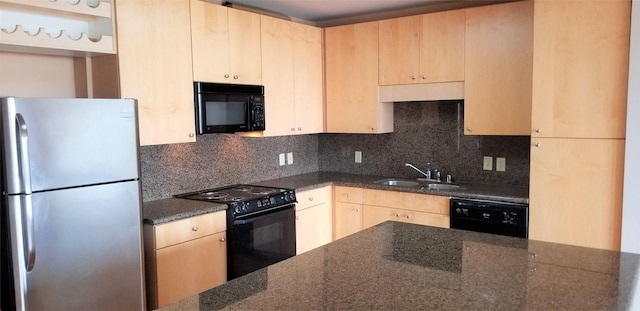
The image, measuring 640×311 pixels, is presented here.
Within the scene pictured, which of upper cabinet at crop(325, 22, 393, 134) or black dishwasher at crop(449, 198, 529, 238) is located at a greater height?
upper cabinet at crop(325, 22, 393, 134)

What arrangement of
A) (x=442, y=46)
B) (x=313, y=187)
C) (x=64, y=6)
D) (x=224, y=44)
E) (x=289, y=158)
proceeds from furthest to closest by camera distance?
(x=289, y=158), (x=313, y=187), (x=442, y=46), (x=224, y=44), (x=64, y=6)

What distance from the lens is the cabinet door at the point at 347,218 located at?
4145mm

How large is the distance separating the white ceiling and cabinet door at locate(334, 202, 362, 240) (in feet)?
5.43

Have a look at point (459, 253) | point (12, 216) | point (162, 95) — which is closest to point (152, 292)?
point (12, 216)

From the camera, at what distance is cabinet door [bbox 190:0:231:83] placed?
3287mm

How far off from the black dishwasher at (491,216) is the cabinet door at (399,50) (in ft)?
3.53

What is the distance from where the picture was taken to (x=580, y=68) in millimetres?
2943

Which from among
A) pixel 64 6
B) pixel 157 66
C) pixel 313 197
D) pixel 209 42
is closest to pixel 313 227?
pixel 313 197

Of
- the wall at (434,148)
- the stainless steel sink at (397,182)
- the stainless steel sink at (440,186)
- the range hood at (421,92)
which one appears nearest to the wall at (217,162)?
the wall at (434,148)

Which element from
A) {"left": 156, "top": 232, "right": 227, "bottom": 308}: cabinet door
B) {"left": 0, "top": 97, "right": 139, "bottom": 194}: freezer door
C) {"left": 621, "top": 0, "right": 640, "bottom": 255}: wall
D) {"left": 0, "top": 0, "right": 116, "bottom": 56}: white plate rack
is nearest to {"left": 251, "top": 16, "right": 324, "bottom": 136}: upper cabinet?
{"left": 156, "top": 232, "right": 227, "bottom": 308}: cabinet door

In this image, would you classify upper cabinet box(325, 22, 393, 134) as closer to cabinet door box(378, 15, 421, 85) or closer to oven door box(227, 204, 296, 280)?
cabinet door box(378, 15, 421, 85)

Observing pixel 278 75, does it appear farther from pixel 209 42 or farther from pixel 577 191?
pixel 577 191

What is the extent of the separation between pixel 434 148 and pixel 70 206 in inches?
113

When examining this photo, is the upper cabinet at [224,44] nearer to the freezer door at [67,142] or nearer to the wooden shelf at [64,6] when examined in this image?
the wooden shelf at [64,6]
